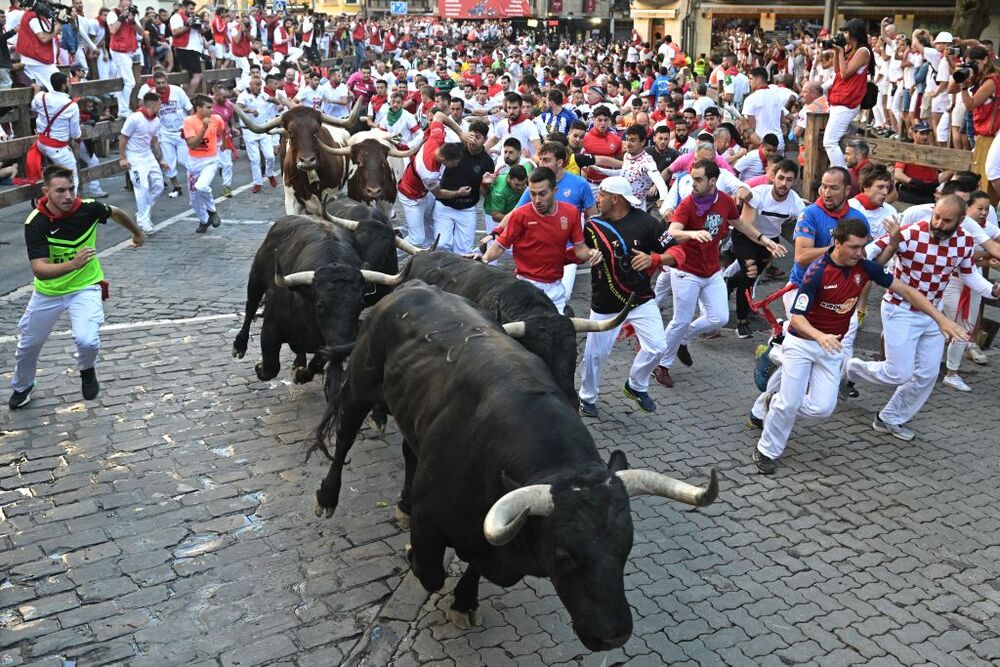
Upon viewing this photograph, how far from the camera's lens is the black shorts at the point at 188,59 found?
79.4ft

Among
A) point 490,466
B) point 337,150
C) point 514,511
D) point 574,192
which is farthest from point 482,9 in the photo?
point 514,511

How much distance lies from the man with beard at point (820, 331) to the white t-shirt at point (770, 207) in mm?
3110

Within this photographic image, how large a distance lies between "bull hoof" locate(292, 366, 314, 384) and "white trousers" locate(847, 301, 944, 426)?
495 cm

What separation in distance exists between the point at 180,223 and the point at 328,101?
687 centimetres

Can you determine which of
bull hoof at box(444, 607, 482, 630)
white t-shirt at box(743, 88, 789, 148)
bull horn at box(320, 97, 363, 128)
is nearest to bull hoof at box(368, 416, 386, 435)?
bull hoof at box(444, 607, 482, 630)

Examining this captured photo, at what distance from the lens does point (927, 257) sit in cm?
821

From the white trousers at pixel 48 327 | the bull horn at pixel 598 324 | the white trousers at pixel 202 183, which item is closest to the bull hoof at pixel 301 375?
the white trousers at pixel 48 327

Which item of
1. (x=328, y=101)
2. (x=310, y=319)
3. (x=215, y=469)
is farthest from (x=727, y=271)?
(x=328, y=101)

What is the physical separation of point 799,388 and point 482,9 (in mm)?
39564

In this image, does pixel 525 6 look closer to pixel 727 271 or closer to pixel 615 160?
pixel 615 160

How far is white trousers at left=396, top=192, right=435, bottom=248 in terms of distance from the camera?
40.9 ft

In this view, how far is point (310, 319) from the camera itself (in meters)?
7.91

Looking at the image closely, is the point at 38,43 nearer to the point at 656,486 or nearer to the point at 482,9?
the point at 656,486

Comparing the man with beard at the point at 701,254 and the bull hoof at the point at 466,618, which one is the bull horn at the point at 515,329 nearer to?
the bull hoof at the point at 466,618
